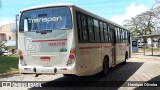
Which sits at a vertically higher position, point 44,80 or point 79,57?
point 79,57

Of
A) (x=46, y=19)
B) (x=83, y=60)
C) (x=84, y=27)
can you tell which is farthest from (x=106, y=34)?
(x=46, y=19)

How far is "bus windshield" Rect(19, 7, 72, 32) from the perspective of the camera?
34.4 ft

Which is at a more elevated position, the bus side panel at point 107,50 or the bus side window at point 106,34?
the bus side window at point 106,34

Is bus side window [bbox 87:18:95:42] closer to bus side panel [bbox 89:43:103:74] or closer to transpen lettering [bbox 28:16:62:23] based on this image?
bus side panel [bbox 89:43:103:74]

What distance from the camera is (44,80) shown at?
525 inches

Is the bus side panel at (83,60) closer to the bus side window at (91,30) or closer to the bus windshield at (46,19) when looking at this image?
the bus side window at (91,30)

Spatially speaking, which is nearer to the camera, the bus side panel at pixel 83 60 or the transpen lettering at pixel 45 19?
the bus side panel at pixel 83 60

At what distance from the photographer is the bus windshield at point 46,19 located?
10492mm

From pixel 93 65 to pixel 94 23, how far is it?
1891 mm

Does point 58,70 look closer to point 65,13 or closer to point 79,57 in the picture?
point 79,57

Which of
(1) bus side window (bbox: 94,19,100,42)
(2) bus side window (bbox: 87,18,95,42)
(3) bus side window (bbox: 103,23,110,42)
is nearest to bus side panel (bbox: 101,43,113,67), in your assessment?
(3) bus side window (bbox: 103,23,110,42)

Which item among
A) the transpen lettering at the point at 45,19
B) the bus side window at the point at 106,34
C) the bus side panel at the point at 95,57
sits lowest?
the bus side panel at the point at 95,57

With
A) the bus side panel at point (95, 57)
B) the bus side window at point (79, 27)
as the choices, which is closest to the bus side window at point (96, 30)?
the bus side panel at point (95, 57)

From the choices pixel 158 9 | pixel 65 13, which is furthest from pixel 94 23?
pixel 158 9
